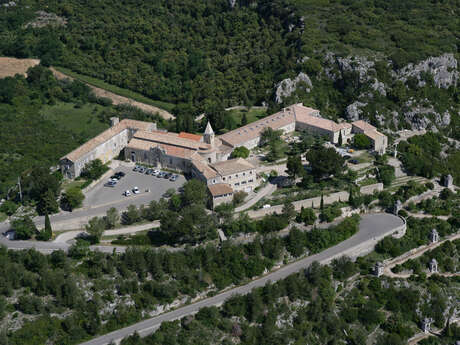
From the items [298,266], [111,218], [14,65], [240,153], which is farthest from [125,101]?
[298,266]

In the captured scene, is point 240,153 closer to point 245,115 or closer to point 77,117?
point 245,115

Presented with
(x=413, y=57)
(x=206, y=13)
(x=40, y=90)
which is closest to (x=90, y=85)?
(x=40, y=90)

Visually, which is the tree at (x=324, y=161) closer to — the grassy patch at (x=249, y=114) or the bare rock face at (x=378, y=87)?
the grassy patch at (x=249, y=114)

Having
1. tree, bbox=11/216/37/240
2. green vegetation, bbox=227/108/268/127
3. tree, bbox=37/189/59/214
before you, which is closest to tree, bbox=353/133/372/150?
green vegetation, bbox=227/108/268/127

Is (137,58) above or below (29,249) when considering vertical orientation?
above

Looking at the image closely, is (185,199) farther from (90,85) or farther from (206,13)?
(206,13)

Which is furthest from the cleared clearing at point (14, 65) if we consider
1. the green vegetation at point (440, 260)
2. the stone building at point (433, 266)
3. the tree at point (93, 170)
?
the stone building at point (433, 266)

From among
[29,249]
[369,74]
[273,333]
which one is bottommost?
[273,333]
